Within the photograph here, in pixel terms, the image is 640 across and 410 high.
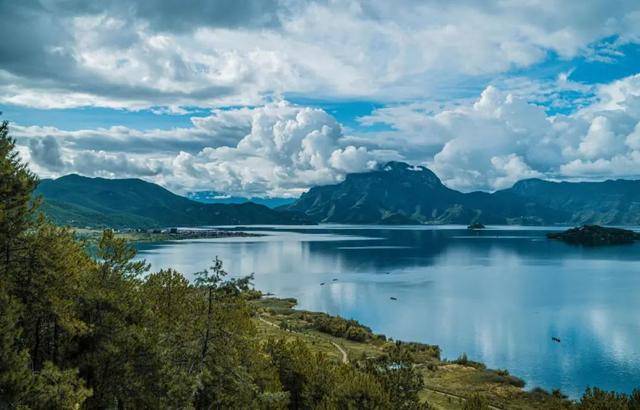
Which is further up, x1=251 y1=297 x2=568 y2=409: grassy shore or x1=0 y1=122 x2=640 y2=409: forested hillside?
x1=0 y1=122 x2=640 y2=409: forested hillside

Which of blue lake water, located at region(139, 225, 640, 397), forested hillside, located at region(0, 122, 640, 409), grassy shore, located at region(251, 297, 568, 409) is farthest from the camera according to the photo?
blue lake water, located at region(139, 225, 640, 397)

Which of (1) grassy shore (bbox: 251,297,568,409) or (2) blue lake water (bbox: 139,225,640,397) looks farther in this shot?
(2) blue lake water (bbox: 139,225,640,397)

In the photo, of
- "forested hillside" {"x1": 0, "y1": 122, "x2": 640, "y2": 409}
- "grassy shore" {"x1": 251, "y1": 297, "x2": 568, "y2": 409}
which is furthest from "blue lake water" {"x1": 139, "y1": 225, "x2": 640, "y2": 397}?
"forested hillside" {"x1": 0, "y1": 122, "x2": 640, "y2": 409}

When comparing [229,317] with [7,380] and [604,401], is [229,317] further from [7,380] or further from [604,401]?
[604,401]

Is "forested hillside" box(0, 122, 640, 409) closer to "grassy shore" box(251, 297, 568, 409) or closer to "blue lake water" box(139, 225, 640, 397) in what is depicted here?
"grassy shore" box(251, 297, 568, 409)

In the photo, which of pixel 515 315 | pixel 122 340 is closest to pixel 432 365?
pixel 515 315

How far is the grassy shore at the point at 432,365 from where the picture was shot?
64.0m

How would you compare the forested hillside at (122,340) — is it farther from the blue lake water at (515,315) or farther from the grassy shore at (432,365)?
the blue lake water at (515,315)

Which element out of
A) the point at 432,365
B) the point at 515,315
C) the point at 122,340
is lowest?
the point at 515,315

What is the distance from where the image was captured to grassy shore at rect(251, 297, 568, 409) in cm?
6400

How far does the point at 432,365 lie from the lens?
81375mm

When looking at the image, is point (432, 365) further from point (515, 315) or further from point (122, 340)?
point (122, 340)

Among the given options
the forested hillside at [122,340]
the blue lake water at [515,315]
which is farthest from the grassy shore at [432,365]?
the forested hillside at [122,340]

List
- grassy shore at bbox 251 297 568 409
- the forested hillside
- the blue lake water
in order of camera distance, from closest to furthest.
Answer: the forested hillside → grassy shore at bbox 251 297 568 409 → the blue lake water
